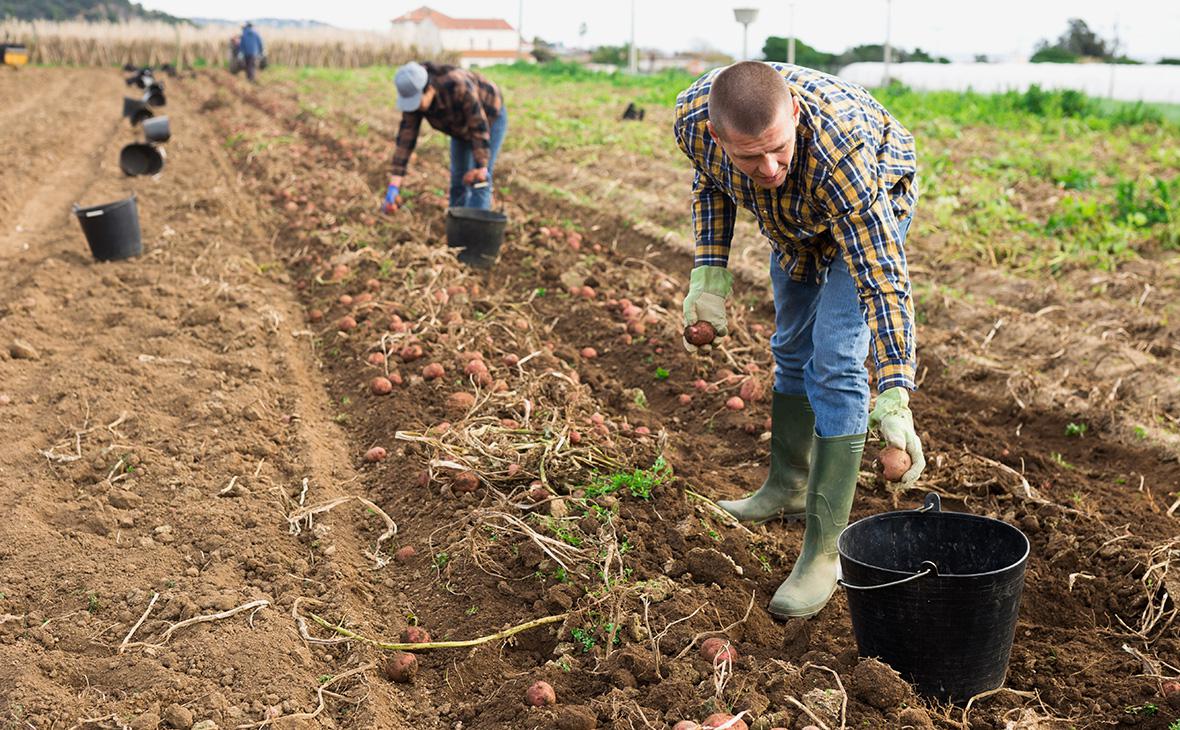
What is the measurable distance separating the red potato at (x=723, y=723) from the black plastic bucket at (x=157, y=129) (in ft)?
34.2

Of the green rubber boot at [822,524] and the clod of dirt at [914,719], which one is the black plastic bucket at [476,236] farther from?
the clod of dirt at [914,719]

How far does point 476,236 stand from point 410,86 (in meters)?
1.01

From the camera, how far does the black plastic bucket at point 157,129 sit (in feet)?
36.2

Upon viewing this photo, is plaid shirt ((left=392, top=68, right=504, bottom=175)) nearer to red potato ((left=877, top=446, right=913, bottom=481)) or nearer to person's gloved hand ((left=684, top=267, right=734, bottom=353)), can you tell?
person's gloved hand ((left=684, top=267, right=734, bottom=353))

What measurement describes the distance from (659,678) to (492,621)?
2.09ft

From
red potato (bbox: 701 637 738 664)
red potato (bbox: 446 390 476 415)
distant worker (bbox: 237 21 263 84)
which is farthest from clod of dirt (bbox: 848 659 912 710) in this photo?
distant worker (bbox: 237 21 263 84)

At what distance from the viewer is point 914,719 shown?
242cm

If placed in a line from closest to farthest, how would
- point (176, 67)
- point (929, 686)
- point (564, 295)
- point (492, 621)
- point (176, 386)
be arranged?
point (929, 686) < point (492, 621) < point (176, 386) < point (564, 295) < point (176, 67)

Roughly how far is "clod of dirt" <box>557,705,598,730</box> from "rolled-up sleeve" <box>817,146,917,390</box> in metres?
1.11

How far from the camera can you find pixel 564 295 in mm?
6113

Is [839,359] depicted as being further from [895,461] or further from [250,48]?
[250,48]

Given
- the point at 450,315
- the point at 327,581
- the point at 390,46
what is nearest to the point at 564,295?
the point at 450,315

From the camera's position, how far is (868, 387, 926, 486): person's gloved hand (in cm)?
267

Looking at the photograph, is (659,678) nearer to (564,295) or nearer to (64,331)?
(564,295)
